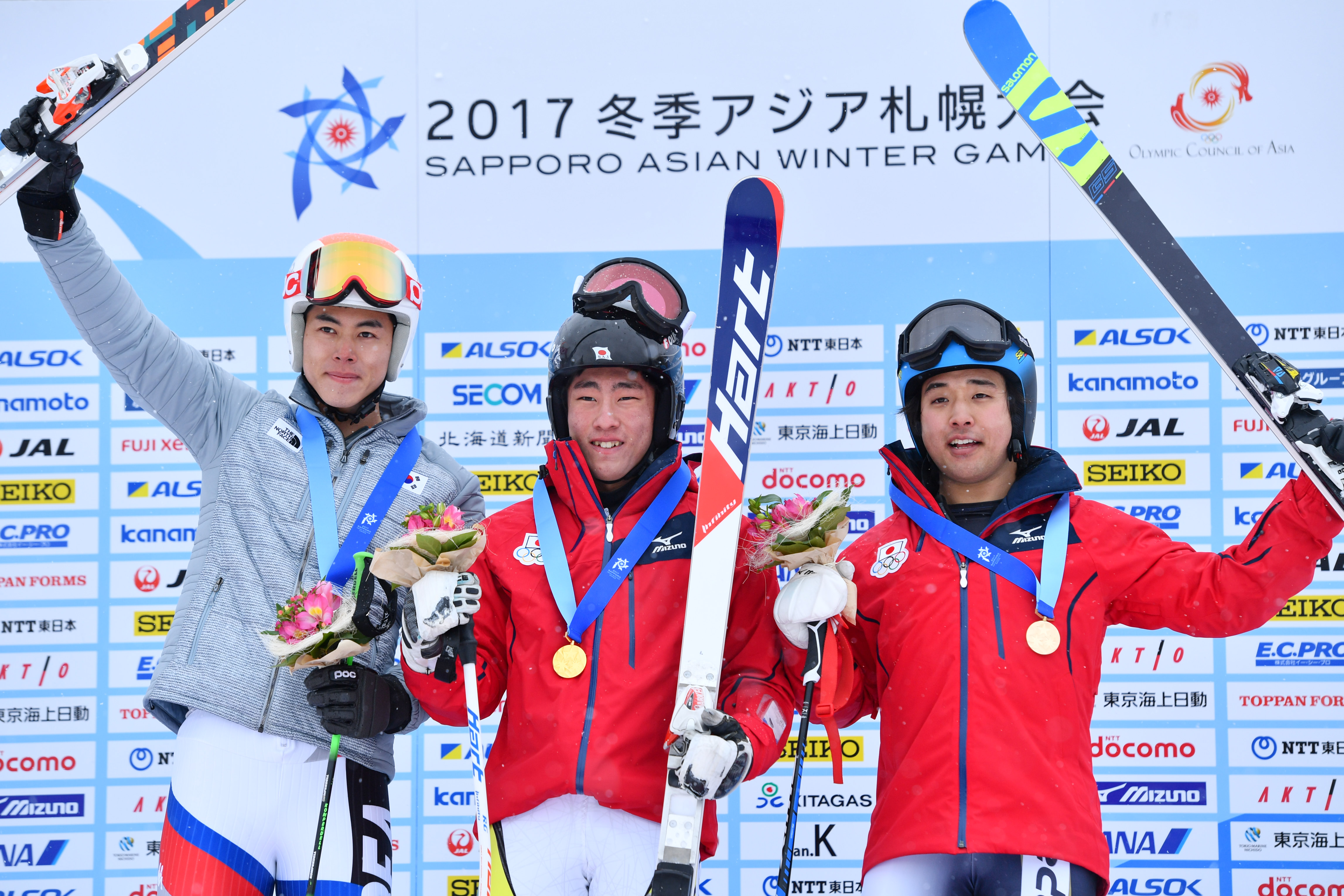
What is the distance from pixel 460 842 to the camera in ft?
13.9

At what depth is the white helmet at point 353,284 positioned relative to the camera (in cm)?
278

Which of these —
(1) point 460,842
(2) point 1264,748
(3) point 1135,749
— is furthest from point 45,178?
(2) point 1264,748

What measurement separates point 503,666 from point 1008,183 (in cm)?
305

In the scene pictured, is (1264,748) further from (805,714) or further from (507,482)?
(507,482)

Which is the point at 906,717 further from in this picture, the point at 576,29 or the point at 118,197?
the point at 118,197

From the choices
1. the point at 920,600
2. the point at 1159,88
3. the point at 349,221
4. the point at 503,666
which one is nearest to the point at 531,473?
the point at 349,221

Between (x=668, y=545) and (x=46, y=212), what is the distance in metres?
1.82

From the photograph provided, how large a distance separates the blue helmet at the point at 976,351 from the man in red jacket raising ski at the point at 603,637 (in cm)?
65

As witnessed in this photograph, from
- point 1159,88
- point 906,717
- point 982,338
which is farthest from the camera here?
point 1159,88

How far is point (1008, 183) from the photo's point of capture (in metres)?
4.14

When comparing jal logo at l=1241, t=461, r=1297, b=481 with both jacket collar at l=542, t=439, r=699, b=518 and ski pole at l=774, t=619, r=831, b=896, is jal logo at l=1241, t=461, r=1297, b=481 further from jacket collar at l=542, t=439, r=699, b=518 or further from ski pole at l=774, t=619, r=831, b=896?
jacket collar at l=542, t=439, r=699, b=518

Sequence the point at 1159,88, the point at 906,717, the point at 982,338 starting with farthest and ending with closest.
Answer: the point at 1159,88
the point at 982,338
the point at 906,717

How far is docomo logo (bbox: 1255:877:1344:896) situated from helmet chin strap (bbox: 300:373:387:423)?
4.13 m

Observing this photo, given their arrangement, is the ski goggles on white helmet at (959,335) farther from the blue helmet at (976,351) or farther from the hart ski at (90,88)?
the hart ski at (90,88)
